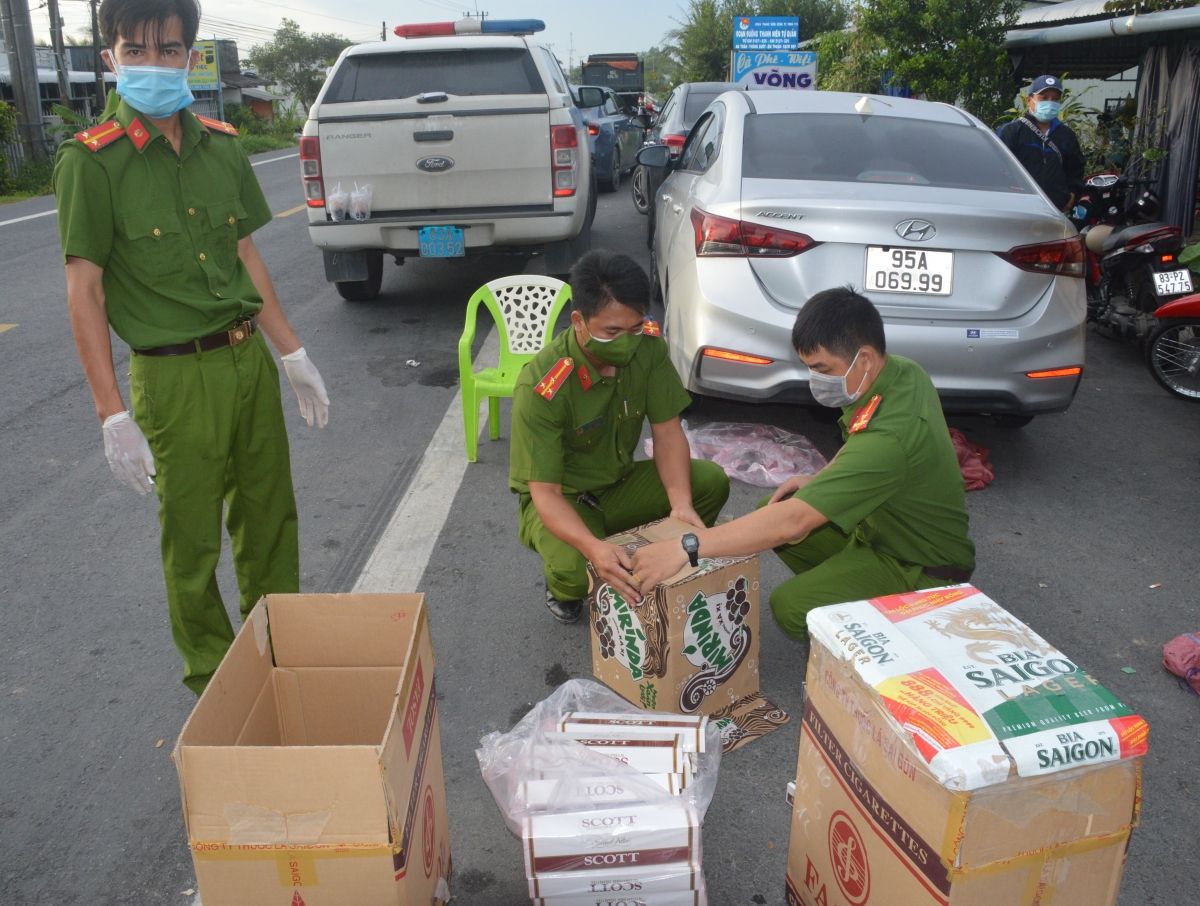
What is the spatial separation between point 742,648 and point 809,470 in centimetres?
191

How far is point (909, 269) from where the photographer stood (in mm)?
4203

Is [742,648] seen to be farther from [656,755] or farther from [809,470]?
[809,470]

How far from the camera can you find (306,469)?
479 cm

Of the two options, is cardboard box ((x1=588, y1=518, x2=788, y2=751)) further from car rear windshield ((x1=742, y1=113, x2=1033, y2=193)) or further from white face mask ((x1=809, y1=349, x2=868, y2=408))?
car rear windshield ((x1=742, y1=113, x2=1033, y2=193))

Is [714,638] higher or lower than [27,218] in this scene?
lower

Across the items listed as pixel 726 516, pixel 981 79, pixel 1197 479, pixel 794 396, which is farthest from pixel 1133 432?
pixel 981 79

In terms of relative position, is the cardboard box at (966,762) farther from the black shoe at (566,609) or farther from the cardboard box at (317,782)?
the black shoe at (566,609)

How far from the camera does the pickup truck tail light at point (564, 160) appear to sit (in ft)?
21.7

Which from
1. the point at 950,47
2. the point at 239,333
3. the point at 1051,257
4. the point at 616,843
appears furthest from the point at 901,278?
the point at 950,47

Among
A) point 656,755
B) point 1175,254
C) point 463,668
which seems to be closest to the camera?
point 656,755

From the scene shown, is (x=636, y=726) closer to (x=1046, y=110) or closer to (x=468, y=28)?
(x=1046, y=110)

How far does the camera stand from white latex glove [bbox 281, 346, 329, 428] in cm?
328

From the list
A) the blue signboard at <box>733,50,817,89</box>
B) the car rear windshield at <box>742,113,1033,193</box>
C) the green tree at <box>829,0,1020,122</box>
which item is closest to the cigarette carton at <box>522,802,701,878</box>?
the car rear windshield at <box>742,113,1033,193</box>

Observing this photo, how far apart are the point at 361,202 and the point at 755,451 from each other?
3432 mm
